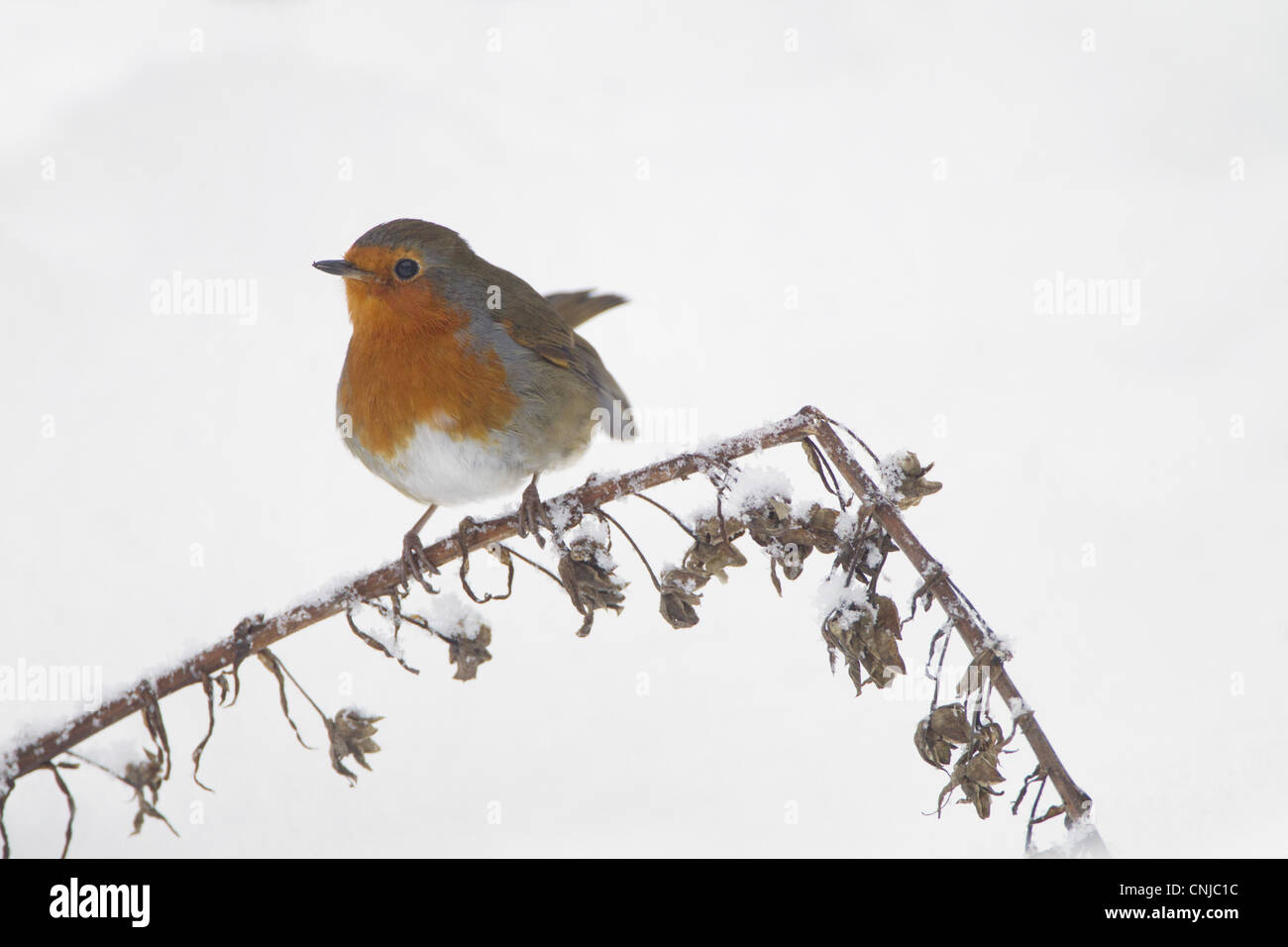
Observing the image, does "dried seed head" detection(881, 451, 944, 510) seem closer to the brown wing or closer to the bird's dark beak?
the brown wing

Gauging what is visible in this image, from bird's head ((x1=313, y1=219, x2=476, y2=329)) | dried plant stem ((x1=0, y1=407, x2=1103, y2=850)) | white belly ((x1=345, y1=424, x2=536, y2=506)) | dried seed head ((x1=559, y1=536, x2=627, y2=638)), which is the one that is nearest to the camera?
dried plant stem ((x1=0, y1=407, x2=1103, y2=850))

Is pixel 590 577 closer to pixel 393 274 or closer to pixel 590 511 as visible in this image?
pixel 590 511

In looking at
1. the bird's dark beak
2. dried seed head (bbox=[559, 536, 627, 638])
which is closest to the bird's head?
the bird's dark beak

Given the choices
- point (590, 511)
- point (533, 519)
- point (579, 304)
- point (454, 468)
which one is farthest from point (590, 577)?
point (579, 304)

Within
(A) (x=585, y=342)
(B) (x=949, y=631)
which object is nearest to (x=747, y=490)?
(B) (x=949, y=631)

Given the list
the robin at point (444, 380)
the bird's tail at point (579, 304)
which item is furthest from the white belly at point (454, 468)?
the bird's tail at point (579, 304)

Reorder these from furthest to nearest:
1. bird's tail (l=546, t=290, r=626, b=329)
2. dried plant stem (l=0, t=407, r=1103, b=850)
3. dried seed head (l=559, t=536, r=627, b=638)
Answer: bird's tail (l=546, t=290, r=626, b=329) < dried seed head (l=559, t=536, r=627, b=638) < dried plant stem (l=0, t=407, r=1103, b=850)
